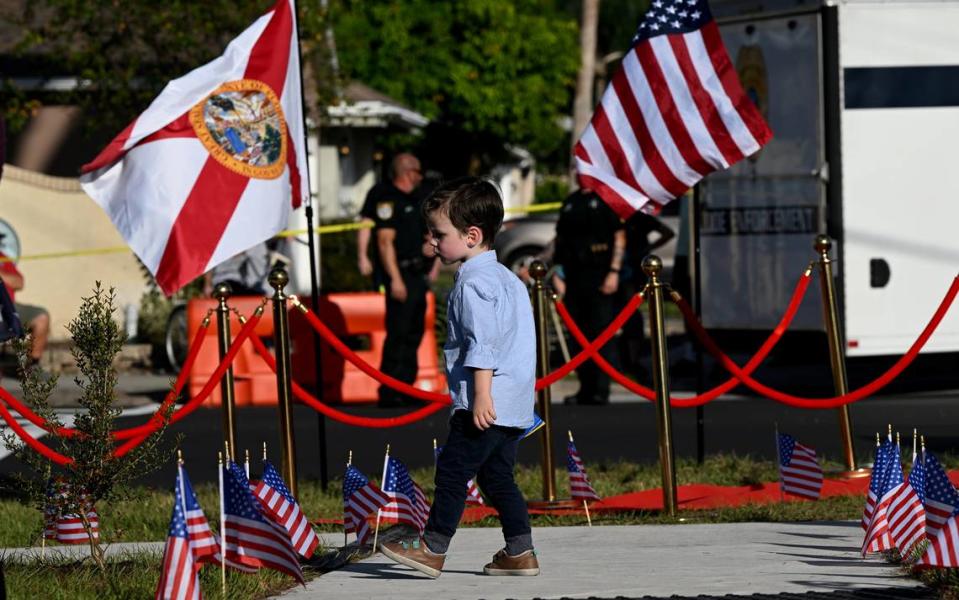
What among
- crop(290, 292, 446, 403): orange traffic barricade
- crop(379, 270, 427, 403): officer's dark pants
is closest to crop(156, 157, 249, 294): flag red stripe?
crop(379, 270, 427, 403): officer's dark pants

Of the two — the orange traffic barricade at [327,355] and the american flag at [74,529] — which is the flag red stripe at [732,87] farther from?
the orange traffic barricade at [327,355]

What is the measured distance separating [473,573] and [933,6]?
340 inches

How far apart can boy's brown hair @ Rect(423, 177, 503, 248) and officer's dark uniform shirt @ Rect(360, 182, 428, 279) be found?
23.4ft

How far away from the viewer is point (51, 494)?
6.71 m

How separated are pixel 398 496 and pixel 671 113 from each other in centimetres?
339

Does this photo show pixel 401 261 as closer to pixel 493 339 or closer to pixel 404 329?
pixel 404 329

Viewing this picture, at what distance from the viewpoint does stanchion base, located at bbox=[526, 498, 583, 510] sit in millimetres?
8680

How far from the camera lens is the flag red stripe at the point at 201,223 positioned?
8703 mm

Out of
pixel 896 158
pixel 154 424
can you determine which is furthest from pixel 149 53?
pixel 154 424

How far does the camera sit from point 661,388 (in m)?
8.44

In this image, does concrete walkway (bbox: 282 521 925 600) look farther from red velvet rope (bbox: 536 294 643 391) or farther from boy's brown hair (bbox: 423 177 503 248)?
boy's brown hair (bbox: 423 177 503 248)

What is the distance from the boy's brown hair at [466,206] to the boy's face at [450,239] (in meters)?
0.02

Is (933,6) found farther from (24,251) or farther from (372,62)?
(372,62)

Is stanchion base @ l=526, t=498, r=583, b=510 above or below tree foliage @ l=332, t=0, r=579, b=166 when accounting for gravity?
below
